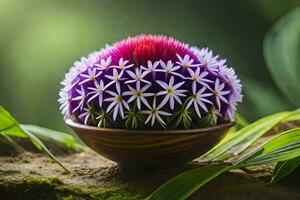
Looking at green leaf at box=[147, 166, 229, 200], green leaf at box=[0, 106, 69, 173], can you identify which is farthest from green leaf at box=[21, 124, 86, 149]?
green leaf at box=[147, 166, 229, 200]

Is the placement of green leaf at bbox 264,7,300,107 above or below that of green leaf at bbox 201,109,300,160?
above

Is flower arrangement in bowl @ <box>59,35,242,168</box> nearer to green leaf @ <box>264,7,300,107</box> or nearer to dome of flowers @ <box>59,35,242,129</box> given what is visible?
dome of flowers @ <box>59,35,242,129</box>

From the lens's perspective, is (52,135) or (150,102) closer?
(150,102)

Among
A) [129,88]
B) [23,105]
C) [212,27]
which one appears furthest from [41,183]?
[212,27]

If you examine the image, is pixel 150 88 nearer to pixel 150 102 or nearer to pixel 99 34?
pixel 150 102

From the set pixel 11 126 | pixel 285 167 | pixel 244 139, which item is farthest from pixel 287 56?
pixel 11 126

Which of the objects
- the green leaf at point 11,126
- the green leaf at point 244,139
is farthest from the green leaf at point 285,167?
the green leaf at point 11,126
